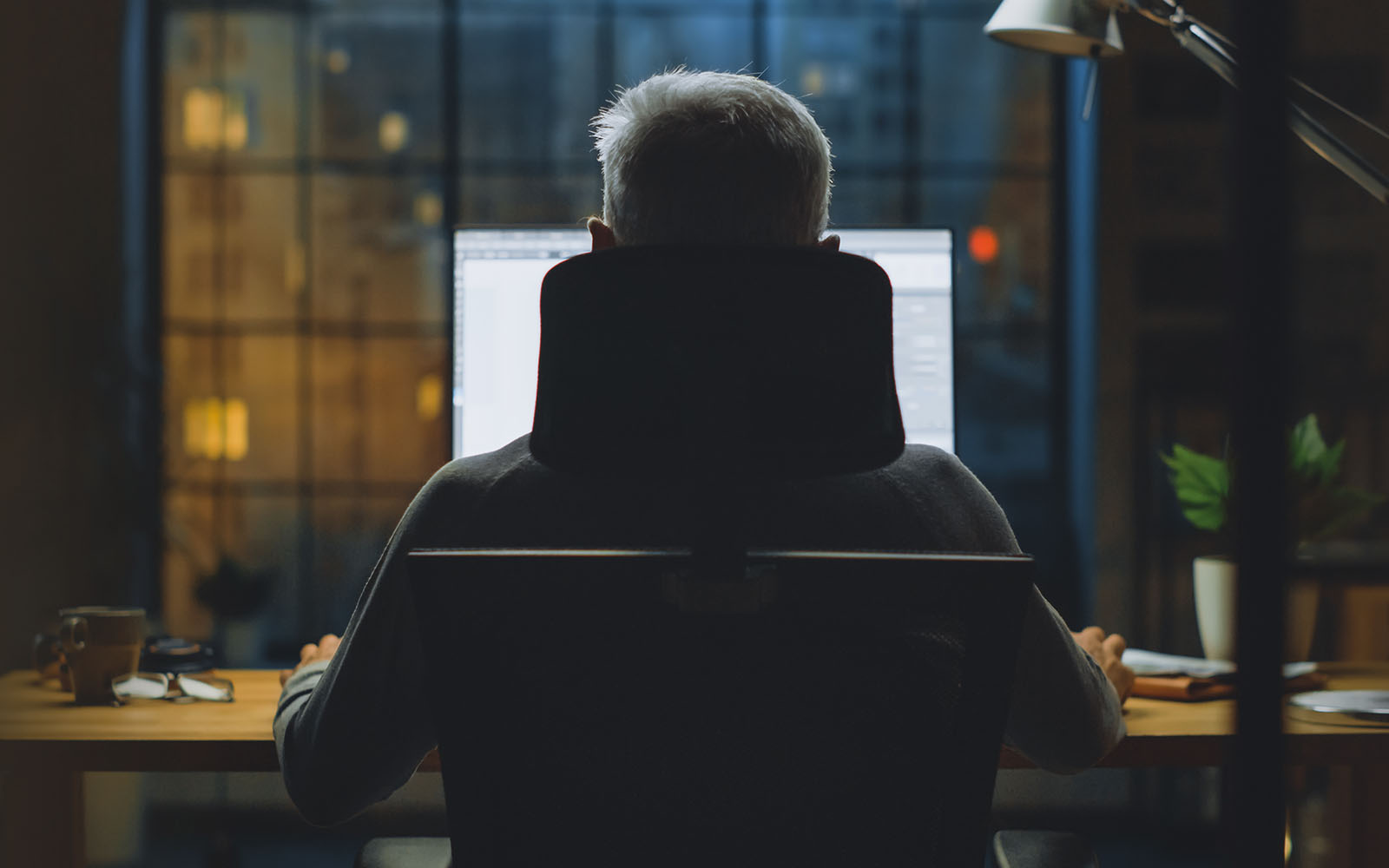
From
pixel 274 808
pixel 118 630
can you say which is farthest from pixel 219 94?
pixel 118 630

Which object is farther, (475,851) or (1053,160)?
(1053,160)

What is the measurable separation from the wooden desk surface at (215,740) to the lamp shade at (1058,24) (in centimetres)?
87

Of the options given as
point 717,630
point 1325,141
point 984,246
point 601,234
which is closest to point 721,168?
point 601,234

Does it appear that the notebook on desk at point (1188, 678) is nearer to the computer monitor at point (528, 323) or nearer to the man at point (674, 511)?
the computer monitor at point (528, 323)

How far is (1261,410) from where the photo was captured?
0.41 meters

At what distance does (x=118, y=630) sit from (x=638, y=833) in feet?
2.99

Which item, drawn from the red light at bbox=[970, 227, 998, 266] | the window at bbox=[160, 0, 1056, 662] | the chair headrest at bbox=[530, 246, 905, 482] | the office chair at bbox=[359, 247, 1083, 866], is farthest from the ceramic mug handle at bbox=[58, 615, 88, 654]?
the red light at bbox=[970, 227, 998, 266]

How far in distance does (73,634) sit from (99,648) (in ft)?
0.17

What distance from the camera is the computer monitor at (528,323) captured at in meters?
1.50

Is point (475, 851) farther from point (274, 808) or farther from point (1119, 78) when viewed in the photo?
point (1119, 78)

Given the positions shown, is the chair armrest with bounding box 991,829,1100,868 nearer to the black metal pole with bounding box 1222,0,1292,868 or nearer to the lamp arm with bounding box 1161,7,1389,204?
the black metal pole with bounding box 1222,0,1292,868

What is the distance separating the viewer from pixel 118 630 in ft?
4.30

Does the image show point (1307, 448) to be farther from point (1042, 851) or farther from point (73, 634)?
point (73, 634)

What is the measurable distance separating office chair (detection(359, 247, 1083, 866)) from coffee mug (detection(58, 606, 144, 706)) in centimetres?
79
